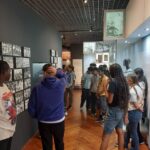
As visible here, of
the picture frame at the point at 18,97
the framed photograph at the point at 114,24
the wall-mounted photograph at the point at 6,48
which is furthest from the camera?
the framed photograph at the point at 114,24

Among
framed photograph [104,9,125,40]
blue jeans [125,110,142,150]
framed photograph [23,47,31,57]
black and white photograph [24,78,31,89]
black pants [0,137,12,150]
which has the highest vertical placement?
framed photograph [104,9,125,40]

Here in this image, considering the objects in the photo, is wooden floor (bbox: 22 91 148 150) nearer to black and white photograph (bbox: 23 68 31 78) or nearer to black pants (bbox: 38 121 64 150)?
black and white photograph (bbox: 23 68 31 78)

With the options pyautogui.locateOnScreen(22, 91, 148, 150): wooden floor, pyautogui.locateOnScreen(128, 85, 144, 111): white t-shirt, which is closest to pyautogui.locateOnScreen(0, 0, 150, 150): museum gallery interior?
pyautogui.locateOnScreen(22, 91, 148, 150): wooden floor

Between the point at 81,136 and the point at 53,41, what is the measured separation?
317 centimetres

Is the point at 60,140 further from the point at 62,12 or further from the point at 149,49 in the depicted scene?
the point at 62,12

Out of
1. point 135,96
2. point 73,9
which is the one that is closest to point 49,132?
Result: point 135,96

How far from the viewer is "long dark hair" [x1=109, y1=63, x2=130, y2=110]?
3328 mm

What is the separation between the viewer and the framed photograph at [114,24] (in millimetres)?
5586

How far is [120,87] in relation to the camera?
332 cm

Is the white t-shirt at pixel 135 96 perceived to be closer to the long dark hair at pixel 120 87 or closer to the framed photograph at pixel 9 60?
the long dark hair at pixel 120 87

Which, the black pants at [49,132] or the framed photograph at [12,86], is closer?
the black pants at [49,132]

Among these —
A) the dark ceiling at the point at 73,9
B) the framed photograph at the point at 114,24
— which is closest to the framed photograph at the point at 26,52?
the dark ceiling at the point at 73,9

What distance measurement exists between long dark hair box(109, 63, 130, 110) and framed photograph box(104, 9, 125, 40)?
94.8 inches

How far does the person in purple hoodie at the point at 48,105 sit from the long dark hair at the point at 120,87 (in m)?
0.80
